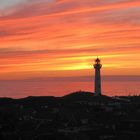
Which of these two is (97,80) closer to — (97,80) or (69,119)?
(97,80)

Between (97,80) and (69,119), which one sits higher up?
(97,80)

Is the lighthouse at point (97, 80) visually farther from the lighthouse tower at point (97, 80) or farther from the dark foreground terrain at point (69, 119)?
the dark foreground terrain at point (69, 119)

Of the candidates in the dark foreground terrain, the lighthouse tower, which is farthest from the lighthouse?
the dark foreground terrain

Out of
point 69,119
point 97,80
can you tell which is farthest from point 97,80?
point 69,119

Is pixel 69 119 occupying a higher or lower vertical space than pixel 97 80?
lower

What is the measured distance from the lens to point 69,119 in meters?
55.3

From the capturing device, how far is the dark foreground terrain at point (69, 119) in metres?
46.8

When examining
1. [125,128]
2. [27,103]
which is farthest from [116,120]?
[27,103]

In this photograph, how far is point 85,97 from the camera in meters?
73.8

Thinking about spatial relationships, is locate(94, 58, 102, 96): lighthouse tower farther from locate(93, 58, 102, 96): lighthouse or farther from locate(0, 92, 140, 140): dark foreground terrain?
locate(0, 92, 140, 140): dark foreground terrain

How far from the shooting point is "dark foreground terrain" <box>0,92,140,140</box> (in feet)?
154

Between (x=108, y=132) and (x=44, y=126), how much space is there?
6167mm

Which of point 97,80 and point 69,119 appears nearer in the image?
point 69,119

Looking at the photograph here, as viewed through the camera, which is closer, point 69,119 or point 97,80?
point 69,119
